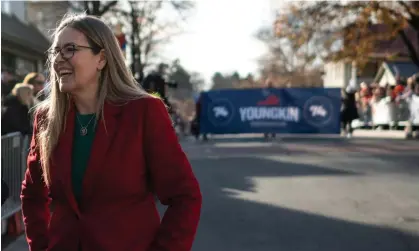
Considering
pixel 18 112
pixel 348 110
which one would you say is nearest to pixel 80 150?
pixel 18 112

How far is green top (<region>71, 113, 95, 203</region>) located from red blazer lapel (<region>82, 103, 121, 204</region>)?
43mm

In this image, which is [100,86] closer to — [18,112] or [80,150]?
[80,150]

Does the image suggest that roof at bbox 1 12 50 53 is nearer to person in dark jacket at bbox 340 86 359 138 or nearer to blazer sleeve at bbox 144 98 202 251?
person in dark jacket at bbox 340 86 359 138

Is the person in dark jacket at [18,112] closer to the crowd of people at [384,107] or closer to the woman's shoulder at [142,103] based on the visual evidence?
the woman's shoulder at [142,103]

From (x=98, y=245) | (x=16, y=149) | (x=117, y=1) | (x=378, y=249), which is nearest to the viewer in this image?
(x=98, y=245)

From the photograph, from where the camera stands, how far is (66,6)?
2759cm

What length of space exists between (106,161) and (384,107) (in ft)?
70.9

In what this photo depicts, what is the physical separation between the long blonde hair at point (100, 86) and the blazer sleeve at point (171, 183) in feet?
0.56

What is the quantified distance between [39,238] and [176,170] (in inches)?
23.7

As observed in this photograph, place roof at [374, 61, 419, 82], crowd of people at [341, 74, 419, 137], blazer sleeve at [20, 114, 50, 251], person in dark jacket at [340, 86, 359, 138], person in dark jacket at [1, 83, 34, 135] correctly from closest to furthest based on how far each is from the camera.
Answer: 1. blazer sleeve at [20, 114, 50, 251]
2. person in dark jacket at [1, 83, 34, 135]
3. crowd of people at [341, 74, 419, 137]
4. person in dark jacket at [340, 86, 359, 138]
5. roof at [374, 61, 419, 82]

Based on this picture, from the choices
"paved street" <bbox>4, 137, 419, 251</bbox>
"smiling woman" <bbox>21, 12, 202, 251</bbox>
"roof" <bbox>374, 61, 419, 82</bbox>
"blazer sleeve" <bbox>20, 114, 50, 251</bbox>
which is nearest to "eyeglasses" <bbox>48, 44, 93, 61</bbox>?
"smiling woman" <bbox>21, 12, 202, 251</bbox>

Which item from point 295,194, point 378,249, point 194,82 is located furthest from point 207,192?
point 194,82

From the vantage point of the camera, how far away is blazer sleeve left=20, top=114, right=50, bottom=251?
252 centimetres

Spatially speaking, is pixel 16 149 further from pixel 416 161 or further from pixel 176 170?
pixel 416 161
